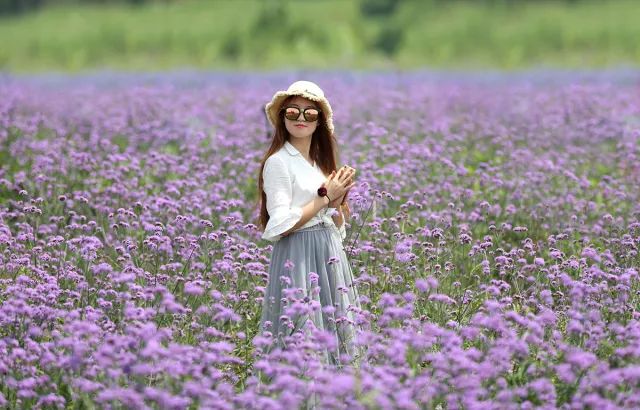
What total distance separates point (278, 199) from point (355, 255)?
61.8 inches

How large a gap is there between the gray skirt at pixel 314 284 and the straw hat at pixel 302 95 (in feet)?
1.78

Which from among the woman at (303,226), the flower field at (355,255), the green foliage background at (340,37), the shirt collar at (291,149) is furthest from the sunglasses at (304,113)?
the green foliage background at (340,37)

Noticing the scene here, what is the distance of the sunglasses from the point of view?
482 centimetres

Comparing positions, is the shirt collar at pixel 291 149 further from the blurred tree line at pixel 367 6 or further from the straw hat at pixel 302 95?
the blurred tree line at pixel 367 6

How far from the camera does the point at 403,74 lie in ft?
55.0

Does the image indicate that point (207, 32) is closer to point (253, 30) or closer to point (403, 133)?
point (253, 30)

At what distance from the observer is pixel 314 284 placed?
15.4 ft

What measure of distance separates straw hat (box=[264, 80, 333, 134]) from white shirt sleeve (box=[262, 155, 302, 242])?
0.85 feet

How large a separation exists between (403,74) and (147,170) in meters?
9.56

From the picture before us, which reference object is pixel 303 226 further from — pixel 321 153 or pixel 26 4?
pixel 26 4

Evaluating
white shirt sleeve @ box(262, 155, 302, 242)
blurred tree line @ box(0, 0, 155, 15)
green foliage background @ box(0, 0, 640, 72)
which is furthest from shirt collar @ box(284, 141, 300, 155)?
blurred tree line @ box(0, 0, 155, 15)

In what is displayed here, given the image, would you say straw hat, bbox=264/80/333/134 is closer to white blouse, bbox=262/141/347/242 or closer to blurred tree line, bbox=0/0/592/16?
white blouse, bbox=262/141/347/242

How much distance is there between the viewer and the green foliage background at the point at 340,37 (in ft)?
71.9

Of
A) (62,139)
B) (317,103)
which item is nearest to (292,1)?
(62,139)
